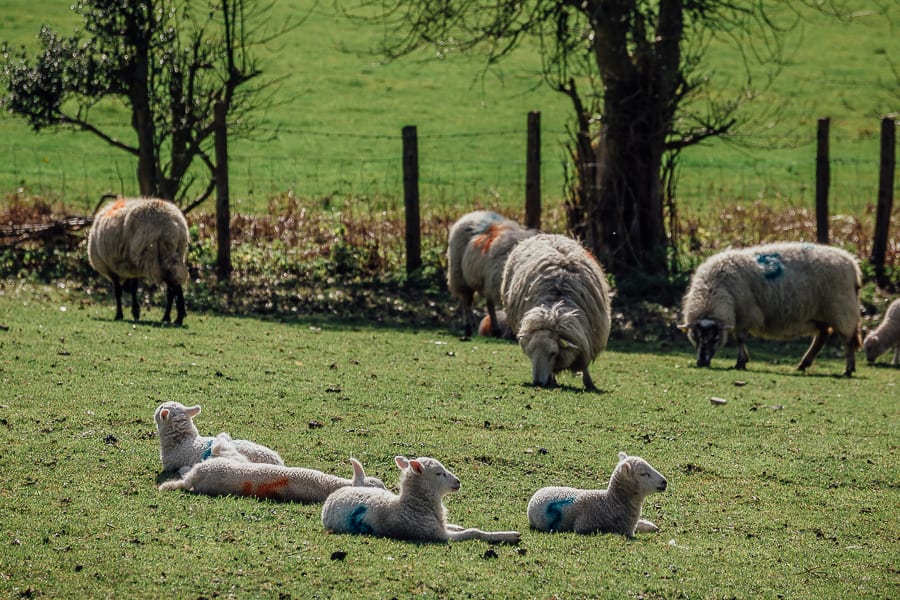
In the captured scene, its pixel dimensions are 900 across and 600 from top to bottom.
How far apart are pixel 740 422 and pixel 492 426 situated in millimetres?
2248

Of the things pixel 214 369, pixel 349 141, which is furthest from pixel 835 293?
pixel 349 141

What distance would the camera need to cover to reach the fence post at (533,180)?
17125 mm

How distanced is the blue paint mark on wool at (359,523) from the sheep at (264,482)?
→ 21.3 inches

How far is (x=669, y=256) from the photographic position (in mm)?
17469

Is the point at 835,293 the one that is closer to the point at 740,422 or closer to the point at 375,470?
the point at 740,422

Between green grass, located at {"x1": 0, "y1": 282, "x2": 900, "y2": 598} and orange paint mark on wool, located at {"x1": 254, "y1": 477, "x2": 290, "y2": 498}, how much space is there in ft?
0.56

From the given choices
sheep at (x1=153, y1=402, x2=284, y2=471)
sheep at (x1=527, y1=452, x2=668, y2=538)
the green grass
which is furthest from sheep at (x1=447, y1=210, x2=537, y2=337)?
sheep at (x1=527, y1=452, x2=668, y2=538)

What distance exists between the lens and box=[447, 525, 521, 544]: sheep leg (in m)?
6.23

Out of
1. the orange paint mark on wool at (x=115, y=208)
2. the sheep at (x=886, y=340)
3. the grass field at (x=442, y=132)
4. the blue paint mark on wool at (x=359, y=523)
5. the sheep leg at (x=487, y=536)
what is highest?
the grass field at (x=442, y=132)

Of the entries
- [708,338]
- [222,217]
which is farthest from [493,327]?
[222,217]

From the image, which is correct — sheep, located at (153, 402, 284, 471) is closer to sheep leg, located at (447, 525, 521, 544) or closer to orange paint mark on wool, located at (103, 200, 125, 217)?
sheep leg, located at (447, 525, 521, 544)

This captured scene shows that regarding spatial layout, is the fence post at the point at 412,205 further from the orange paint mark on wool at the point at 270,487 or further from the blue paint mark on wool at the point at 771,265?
the orange paint mark on wool at the point at 270,487

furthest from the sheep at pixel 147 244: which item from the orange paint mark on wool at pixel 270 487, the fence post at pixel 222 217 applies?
the orange paint mark on wool at pixel 270 487

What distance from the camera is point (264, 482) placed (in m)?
6.87
